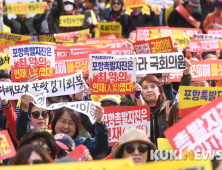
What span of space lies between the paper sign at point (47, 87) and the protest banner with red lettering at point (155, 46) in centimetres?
241

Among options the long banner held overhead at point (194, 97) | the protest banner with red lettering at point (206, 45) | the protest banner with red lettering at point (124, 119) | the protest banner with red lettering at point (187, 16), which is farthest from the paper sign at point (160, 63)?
the protest banner with red lettering at point (187, 16)

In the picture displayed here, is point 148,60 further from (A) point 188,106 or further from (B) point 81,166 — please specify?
(B) point 81,166

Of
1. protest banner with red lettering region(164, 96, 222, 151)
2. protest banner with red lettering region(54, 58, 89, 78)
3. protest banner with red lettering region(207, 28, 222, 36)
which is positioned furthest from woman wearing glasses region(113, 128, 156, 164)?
protest banner with red lettering region(207, 28, 222, 36)

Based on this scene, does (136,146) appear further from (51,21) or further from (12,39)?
(51,21)

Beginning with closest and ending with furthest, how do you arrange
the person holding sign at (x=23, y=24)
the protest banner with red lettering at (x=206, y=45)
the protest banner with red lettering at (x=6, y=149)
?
1. the protest banner with red lettering at (x=6, y=149)
2. the protest banner with red lettering at (x=206, y=45)
3. the person holding sign at (x=23, y=24)

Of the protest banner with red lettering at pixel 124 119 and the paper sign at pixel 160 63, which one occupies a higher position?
the paper sign at pixel 160 63

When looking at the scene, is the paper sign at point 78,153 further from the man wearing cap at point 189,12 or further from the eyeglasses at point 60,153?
the man wearing cap at point 189,12

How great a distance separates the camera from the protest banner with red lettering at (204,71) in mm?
5926

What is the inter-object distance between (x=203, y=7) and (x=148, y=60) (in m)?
6.48

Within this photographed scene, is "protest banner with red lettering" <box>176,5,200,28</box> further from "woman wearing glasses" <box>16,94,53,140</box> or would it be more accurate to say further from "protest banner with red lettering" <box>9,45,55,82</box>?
"woman wearing glasses" <box>16,94,53,140</box>

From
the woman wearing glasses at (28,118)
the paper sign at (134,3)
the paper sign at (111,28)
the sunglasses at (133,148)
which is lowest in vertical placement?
the sunglasses at (133,148)

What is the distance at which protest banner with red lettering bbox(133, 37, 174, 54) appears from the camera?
7.05m

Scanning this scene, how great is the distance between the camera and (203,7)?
1175 centimetres

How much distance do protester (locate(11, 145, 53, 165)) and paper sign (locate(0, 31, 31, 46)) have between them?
207 inches
